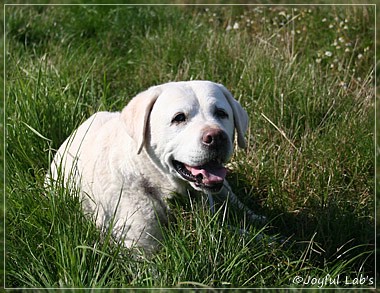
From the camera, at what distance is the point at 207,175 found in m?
4.32

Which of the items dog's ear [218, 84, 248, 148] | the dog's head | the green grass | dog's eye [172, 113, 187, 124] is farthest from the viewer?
dog's ear [218, 84, 248, 148]

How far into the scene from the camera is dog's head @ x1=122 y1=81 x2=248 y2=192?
13.9 ft

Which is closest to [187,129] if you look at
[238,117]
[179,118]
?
[179,118]

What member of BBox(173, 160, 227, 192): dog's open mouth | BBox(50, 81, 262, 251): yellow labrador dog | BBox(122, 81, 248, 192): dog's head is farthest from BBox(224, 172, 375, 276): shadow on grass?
BBox(122, 81, 248, 192): dog's head

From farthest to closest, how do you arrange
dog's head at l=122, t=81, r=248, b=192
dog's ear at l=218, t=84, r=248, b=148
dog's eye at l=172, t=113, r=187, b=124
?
1. dog's ear at l=218, t=84, r=248, b=148
2. dog's eye at l=172, t=113, r=187, b=124
3. dog's head at l=122, t=81, r=248, b=192

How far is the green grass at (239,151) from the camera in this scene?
411 centimetres

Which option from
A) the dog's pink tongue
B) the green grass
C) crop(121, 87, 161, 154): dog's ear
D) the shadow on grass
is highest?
crop(121, 87, 161, 154): dog's ear

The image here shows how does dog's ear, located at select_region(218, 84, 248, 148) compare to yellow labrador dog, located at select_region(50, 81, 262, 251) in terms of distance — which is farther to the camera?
dog's ear, located at select_region(218, 84, 248, 148)

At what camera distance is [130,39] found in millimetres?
7957

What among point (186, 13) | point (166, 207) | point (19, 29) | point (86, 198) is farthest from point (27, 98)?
point (186, 13)

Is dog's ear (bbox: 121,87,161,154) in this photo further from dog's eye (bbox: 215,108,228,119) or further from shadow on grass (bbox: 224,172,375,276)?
shadow on grass (bbox: 224,172,375,276)

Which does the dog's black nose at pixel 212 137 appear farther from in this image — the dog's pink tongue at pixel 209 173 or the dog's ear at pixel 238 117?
the dog's ear at pixel 238 117

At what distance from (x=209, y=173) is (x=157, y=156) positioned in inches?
14.2

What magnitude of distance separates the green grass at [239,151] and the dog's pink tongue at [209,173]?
253mm
